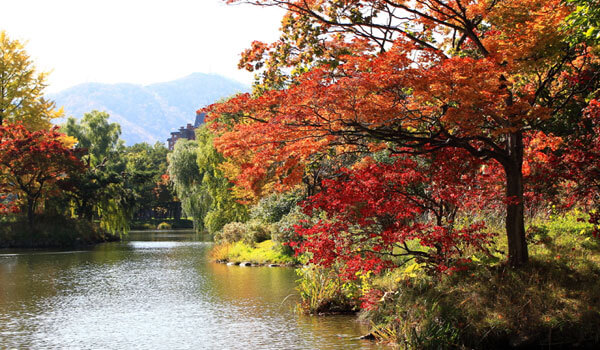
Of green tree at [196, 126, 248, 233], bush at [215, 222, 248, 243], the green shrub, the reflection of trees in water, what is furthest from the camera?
green tree at [196, 126, 248, 233]

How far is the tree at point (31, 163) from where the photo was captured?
1259 inches

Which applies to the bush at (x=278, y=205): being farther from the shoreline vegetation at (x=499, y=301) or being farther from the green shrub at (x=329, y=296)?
the shoreline vegetation at (x=499, y=301)

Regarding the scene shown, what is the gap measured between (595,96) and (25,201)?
33591 millimetres

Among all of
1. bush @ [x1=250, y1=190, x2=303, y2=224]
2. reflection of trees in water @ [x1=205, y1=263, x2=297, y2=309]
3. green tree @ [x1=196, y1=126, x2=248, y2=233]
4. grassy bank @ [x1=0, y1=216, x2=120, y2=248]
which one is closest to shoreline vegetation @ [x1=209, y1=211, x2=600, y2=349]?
reflection of trees in water @ [x1=205, y1=263, x2=297, y2=309]

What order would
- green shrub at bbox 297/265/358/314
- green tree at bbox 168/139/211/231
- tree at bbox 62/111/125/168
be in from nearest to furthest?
green shrub at bbox 297/265/358/314 < green tree at bbox 168/139/211/231 < tree at bbox 62/111/125/168

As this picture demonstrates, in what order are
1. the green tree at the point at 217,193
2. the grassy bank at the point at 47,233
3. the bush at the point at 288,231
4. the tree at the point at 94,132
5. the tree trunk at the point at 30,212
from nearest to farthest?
the bush at the point at 288,231 → the grassy bank at the point at 47,233 → the green tree at the point at 217,193 → the tree trunk at the point at 30,212 → the tree at the point at 94,132

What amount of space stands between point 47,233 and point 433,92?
30.5 metres

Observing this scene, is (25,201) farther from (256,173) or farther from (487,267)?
(487,267)

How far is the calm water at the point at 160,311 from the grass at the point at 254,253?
3.53ft

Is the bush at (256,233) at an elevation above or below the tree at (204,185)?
below

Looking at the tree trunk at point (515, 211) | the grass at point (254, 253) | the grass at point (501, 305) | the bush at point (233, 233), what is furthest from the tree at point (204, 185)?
the tree trunk at point (515, 211)

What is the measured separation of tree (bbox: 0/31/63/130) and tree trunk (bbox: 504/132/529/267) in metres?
33.6

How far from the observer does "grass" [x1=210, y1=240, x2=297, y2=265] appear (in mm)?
20478

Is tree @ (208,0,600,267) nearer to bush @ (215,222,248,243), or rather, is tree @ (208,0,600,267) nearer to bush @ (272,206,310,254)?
bush @ (272,206,310,254)
